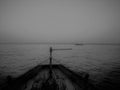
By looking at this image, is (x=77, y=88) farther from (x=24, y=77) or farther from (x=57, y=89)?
(x=24, y=77)

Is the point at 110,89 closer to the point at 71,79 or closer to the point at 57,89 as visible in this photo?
the point at 71,79

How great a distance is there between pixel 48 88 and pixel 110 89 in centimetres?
805

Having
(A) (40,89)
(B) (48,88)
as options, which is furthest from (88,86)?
(A) (40,89)

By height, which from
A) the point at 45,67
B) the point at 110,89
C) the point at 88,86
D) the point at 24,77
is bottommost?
the point at 110,89

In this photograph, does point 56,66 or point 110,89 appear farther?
point 56,66

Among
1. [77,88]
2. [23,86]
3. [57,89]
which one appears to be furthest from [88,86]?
[23,86]

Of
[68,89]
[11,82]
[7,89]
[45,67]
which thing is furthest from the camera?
[45,67]

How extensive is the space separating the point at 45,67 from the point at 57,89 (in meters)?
6.78

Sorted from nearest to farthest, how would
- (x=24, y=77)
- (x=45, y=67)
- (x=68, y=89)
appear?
(x=68, y=89), (x=24, y=77), (x=45, y=67)

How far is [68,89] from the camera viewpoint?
19.3 feet

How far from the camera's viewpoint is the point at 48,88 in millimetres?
5688

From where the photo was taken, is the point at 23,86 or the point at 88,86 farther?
the point at 23,86

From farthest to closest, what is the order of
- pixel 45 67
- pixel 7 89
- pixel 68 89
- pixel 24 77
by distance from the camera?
pixel 45 67, pixel 24 77, pixel 68 89, pixel 7 89

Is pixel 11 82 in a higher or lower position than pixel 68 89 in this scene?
higher
